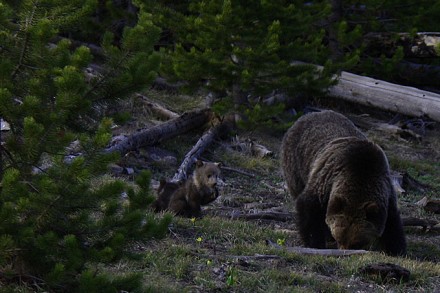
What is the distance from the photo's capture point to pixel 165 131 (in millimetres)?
14914

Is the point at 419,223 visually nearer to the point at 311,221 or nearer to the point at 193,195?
the point at 311,221

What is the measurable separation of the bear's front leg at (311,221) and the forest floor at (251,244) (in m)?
A: 0.21

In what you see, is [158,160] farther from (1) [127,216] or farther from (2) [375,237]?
(1) [127,216]

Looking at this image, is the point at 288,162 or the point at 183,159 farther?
the point at 183,159

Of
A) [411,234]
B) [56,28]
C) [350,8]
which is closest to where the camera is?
[56,28]

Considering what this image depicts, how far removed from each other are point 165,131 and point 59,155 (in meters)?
9.29

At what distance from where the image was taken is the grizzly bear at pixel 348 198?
884 cm

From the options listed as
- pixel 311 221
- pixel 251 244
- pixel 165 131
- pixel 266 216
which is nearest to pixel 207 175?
pixel 266 216

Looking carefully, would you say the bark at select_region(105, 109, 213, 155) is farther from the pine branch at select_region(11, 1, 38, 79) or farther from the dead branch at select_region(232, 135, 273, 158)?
the pine branch at select_region(11, 1, 38, 79)

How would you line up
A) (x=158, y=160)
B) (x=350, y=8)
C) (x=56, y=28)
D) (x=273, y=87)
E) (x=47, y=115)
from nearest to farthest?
(x=47, y=115)
(x=56, y=28)
(x=158, y=160)
(x=273, y=87)
(x=350, y=8)

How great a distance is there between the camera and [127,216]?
5.76 m

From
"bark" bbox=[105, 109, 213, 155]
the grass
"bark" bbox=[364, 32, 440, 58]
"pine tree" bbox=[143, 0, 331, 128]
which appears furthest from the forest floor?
"bark" bbox=[364, 32, 440, 58]

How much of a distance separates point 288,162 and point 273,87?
4087 millimetres

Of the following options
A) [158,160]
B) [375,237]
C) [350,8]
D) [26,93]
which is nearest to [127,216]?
[26,93]
